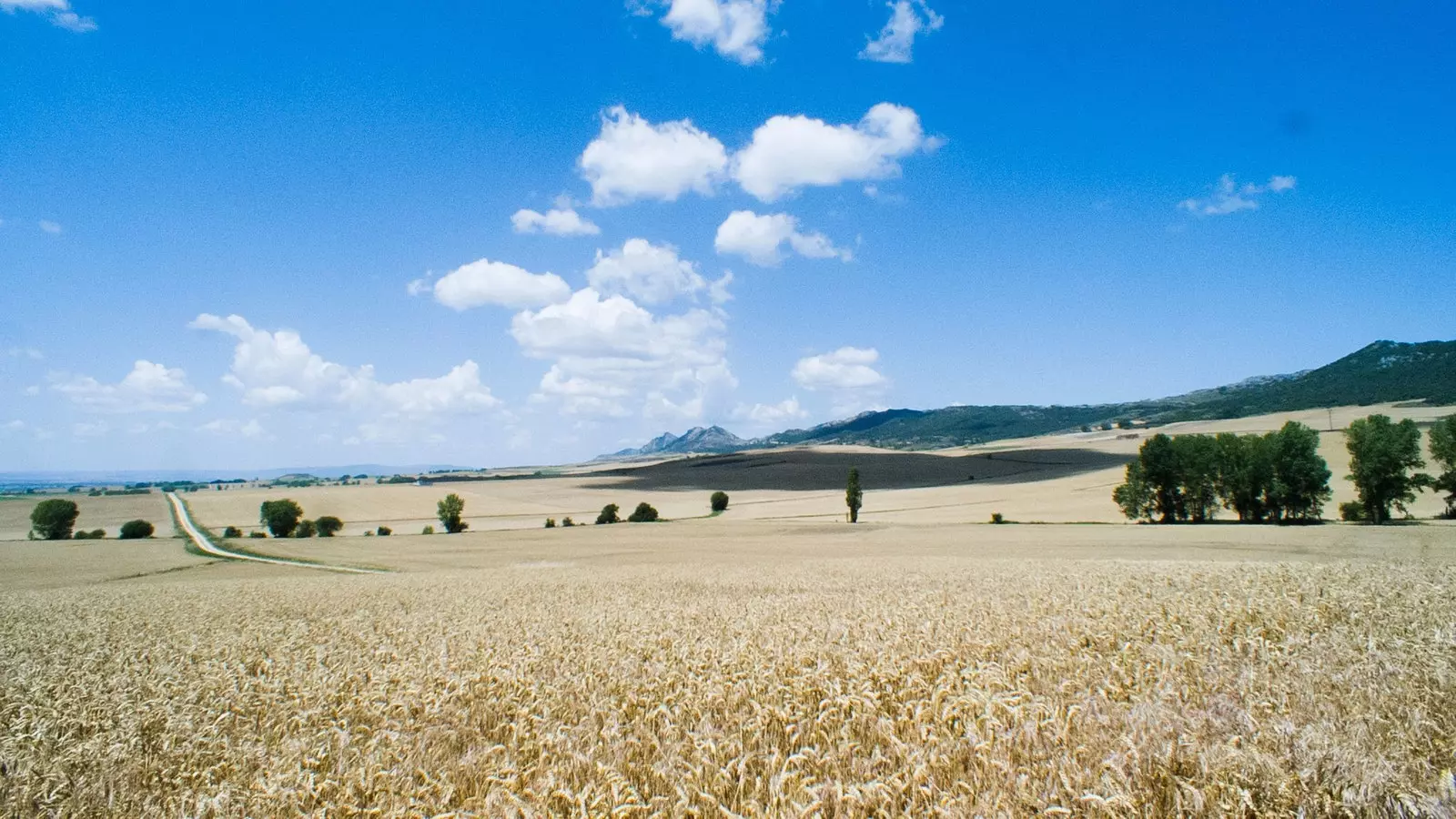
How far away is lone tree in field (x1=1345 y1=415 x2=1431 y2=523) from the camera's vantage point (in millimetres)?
51500

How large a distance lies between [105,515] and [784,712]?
134m

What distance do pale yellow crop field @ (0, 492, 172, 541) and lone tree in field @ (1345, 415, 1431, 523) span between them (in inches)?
4779

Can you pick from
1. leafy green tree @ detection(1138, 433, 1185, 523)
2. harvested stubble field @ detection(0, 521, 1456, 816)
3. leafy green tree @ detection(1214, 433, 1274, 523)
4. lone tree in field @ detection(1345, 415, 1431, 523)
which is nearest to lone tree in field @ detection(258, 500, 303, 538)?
harvested stubble field @ detection(0, 521, 1456, 816)

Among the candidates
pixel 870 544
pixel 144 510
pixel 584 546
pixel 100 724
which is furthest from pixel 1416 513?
pixel 144 510

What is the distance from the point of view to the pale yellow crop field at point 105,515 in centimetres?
8362

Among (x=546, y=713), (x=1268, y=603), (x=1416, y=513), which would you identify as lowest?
(x=1416, y=513)

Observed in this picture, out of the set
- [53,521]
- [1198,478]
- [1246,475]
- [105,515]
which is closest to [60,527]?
[53,521]

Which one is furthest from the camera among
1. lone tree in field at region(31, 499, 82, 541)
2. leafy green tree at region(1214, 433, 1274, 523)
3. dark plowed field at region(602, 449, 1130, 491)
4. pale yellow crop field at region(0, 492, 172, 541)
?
dark plowed field at region(602, 449, 1130, 491)

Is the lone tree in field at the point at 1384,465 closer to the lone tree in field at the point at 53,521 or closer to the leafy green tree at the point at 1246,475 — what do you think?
the leafy green tree at the point at 1246,475

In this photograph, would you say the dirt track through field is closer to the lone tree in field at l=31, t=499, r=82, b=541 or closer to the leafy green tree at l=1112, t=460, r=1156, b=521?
the lone tree in field at l=31, t=499, r=82, b=541

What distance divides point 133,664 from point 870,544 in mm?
40828

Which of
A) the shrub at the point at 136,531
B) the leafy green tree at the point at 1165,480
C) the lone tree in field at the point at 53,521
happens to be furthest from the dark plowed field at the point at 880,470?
the lone tree in field at the point at 53,521

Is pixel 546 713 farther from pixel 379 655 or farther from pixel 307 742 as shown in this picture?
pixel 379 655

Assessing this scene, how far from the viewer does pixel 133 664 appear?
7.89 metres
